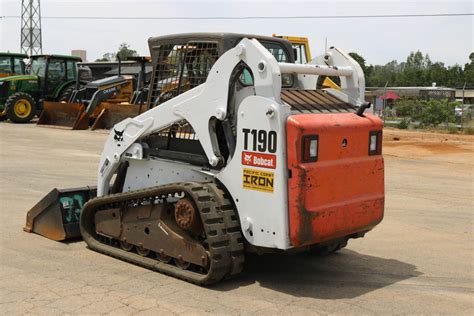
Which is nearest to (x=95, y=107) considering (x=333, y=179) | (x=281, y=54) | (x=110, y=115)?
(x=110, y=115)

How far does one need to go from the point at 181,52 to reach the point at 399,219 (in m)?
4.24

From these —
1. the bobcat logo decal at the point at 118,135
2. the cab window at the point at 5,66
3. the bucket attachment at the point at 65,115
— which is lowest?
the bucket attachment at the point at 65,115

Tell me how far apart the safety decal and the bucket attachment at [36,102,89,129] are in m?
17.1

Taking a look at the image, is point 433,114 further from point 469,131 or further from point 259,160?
point 259,160

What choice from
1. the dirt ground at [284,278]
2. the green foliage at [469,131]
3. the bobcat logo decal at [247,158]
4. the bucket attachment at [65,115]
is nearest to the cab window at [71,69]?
the bucket attachment at [65,115]

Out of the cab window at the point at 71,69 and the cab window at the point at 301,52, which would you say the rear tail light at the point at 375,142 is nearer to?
the cab window at the point at 301,52

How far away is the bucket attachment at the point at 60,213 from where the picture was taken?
6.65m

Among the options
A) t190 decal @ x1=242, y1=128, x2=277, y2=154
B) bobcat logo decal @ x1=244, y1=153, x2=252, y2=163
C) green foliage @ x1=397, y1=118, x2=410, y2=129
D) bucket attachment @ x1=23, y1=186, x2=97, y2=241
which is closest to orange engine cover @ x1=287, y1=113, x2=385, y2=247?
t190 decal @ x1=242, y1=128, x2=277, y2=154

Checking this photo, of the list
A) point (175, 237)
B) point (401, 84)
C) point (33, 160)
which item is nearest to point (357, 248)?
point (175, 237)

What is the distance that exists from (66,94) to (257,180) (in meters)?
20.8

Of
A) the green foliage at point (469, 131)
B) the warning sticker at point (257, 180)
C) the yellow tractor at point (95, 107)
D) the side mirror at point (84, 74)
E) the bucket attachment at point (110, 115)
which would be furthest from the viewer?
the side mirror at point (84, 74)

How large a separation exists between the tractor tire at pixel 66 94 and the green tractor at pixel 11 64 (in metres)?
2.72

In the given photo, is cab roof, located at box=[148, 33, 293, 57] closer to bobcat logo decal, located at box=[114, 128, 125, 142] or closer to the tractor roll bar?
the tractor roll bar

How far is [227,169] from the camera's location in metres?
5.19
